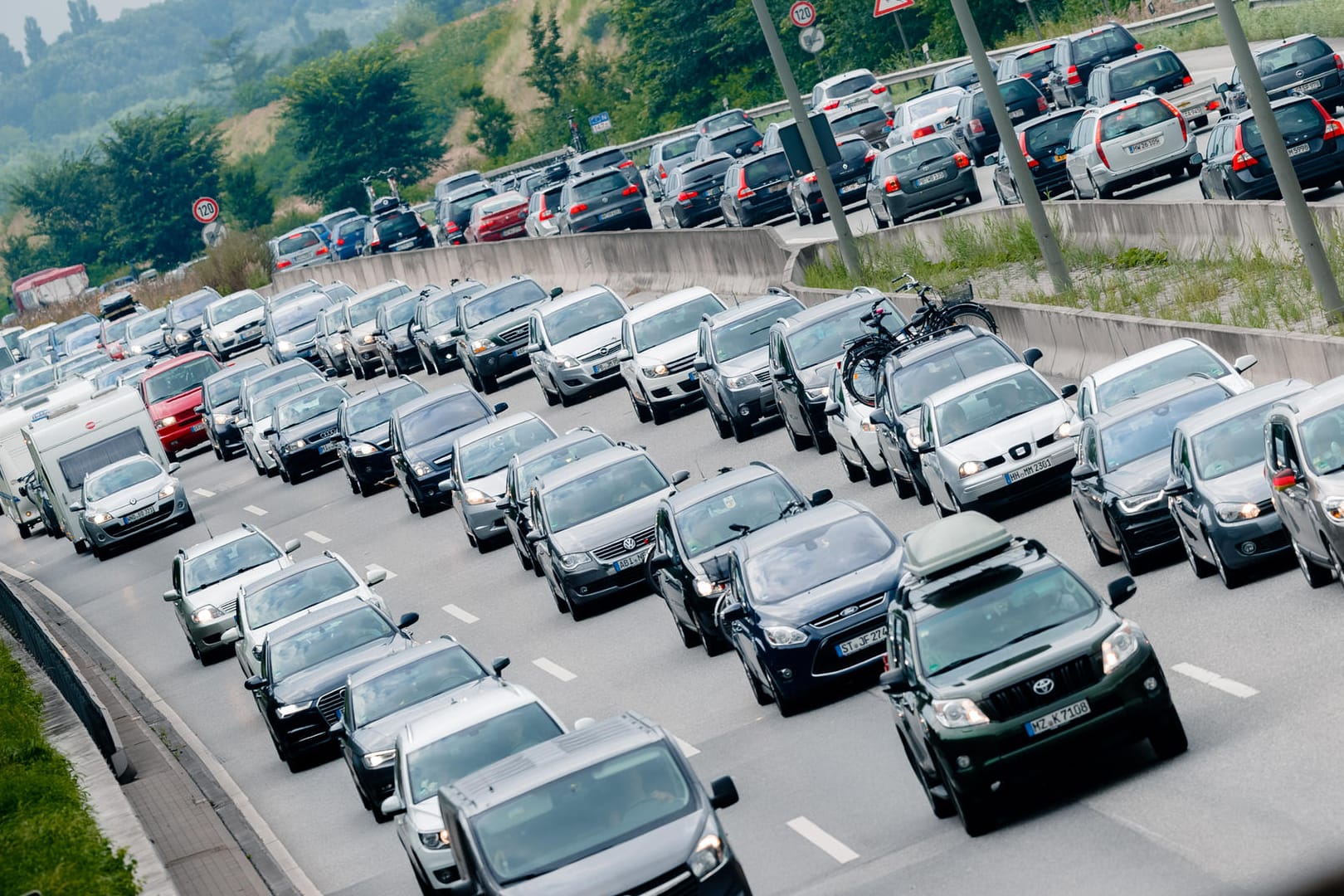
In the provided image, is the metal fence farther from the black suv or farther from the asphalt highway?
the black suv

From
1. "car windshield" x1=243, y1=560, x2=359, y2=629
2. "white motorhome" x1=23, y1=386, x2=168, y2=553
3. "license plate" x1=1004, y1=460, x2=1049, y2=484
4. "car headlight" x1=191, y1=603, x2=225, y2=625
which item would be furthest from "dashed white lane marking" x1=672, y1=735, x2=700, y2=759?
"white motorhome" x1=23, y1=386, x2=168, y2=553

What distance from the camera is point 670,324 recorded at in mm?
34562

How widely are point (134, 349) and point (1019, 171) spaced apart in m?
46.0

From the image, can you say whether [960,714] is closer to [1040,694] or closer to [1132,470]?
[1040,694]

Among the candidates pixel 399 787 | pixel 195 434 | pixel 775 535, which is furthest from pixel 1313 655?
pixel 195 434

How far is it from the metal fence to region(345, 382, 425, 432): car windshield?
6.55 meters

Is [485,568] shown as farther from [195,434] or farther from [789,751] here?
[195,434]

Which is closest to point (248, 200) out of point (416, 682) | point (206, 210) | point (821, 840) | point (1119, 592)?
point (206, 210)

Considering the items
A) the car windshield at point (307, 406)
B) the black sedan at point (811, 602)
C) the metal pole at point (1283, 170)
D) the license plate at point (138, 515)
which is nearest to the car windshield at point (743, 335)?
the metal pole at point (1283, 170)

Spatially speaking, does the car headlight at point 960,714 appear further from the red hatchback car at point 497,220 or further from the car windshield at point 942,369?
the red hatchback car at point 497,220

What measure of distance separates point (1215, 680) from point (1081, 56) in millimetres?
39429

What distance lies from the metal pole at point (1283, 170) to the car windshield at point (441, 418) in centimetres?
1481

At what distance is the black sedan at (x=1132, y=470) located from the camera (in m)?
18.5

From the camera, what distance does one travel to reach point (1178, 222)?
31594 millimetres
